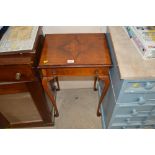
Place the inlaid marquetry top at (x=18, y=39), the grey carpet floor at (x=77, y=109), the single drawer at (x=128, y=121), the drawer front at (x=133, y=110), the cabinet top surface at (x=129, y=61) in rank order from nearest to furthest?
1. the cabinet top surface at (x=129, y=61)
2. the inlaid marquetry top at (x=18, y=39)
3. the drawer front at (x=133, y=110)
4. the single drawer at (x=128, y=121)
5. the grey carpet floor at (x=77, y=109)

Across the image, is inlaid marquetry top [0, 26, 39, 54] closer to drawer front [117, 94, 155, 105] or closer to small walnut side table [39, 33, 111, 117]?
small walnut side table [39, 33, 111, 117]

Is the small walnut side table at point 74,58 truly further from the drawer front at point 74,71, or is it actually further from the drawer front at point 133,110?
the drawer front at point 133,110

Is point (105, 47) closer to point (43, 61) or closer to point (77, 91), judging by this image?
point (43, 61)

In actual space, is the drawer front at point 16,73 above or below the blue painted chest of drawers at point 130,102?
above

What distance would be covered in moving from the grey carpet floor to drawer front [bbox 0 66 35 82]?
73 cm

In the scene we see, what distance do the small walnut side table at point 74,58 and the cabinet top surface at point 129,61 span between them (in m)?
0.10

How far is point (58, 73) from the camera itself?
112 cm

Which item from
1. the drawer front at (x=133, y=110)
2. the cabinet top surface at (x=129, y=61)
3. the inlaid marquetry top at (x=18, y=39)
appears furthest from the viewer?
the drawer front at (x=133, y=110)

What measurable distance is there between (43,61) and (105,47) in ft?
1.55

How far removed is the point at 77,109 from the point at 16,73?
0.88 metres

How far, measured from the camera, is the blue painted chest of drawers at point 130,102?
3.19ft

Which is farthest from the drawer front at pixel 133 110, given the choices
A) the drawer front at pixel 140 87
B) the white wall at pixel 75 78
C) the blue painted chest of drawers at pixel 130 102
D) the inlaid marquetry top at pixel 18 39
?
the inlaid marquetry top at pixel 18 39

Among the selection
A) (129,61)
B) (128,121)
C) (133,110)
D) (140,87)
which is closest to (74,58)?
(129,61)

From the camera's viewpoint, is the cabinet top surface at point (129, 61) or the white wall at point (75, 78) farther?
the white wall at point (75, 78)
